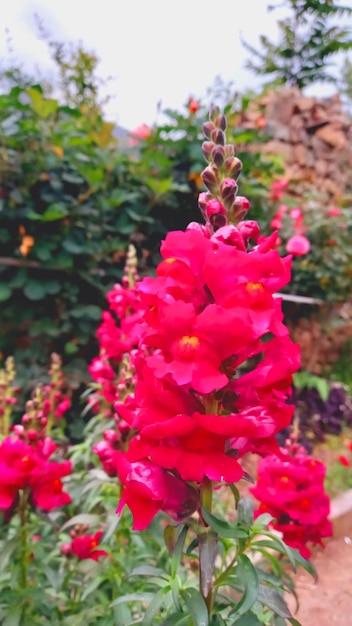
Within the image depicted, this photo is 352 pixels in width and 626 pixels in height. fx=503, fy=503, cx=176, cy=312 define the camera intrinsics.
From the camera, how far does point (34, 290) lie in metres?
2.82

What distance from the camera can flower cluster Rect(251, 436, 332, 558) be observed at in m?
1.32

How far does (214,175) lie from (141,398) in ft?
1.28

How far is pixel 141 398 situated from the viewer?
78 centimetres

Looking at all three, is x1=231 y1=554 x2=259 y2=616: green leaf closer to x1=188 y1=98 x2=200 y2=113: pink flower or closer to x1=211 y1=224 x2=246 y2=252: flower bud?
x1=211 y1=224 x2=246 y2=252: flower bud

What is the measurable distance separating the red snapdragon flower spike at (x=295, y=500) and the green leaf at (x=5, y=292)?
1878mm

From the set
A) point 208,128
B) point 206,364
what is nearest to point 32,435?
point 206,364

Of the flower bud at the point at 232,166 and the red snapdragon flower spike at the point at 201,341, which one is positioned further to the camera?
the flower bud at the point at 232,166

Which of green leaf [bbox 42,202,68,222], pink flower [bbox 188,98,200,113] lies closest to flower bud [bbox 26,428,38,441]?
green leaf [bbox 42,202,68,222]

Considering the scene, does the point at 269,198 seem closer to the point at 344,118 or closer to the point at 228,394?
the point at 344,118

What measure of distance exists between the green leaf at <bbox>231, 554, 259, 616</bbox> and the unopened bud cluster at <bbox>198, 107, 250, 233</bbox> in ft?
1.74

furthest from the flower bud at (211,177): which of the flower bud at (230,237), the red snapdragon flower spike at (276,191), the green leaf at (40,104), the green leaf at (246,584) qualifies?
the red snapdragon flower spike at (276,191)

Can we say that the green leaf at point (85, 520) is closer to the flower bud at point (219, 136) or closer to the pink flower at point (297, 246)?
the flower bud at point (219, 136)

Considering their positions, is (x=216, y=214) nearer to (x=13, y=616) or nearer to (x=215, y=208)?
(x=215, y=208)

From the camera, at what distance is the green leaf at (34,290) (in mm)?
2801
